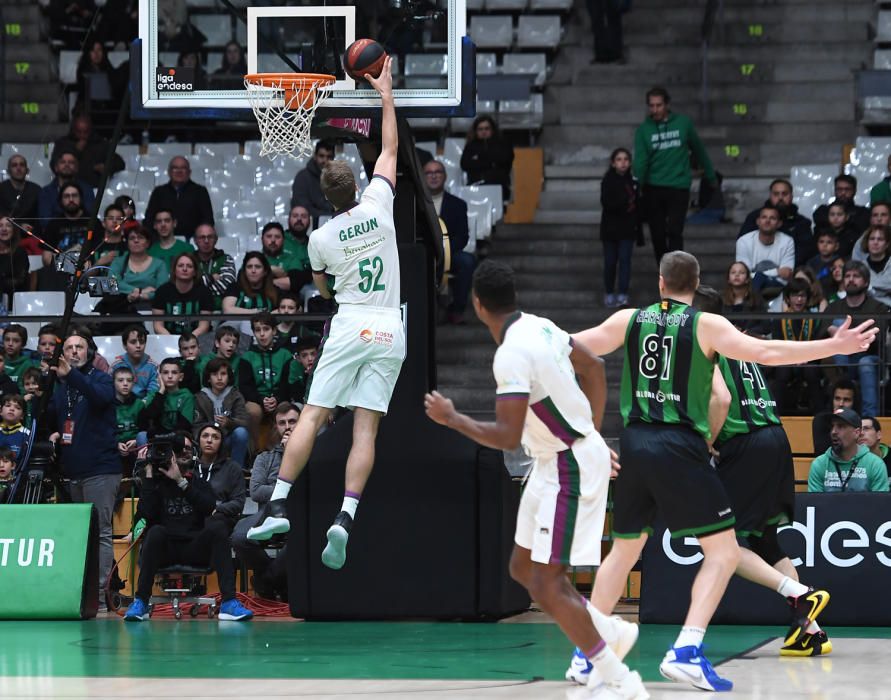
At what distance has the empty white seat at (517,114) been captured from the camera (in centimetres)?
1978

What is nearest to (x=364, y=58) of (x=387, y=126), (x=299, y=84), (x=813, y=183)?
(x=387, y=126)

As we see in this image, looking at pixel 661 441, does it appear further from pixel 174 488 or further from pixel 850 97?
pixel 850 97

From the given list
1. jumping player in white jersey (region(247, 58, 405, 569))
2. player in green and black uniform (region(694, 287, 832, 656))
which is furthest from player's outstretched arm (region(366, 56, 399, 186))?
player in green and black uniform (region(694, 287, 832, 656))

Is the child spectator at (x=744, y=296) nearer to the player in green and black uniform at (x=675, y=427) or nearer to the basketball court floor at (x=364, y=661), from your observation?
the basketball court floor at (x=364, y=661)

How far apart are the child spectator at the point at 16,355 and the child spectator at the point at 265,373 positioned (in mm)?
2146

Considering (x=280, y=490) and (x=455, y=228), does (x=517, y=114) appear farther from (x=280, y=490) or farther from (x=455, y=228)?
(x=280, y=490)

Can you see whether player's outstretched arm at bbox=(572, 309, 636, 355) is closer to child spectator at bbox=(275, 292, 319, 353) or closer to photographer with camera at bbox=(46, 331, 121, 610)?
photographer with camera at bbox=(46, 331, 121, 610)

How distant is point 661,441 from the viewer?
26.6 feet

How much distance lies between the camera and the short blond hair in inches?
381

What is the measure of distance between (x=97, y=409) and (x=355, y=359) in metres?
4.16

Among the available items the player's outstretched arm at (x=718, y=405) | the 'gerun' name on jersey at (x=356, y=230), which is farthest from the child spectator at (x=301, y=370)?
the player's outstretched arm at (x=718, y=405)

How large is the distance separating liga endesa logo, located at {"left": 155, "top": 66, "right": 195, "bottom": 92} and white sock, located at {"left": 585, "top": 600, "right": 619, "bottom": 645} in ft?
16.5

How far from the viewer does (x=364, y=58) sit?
381 inches

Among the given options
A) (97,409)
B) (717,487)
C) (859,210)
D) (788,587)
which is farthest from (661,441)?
(859,210)
